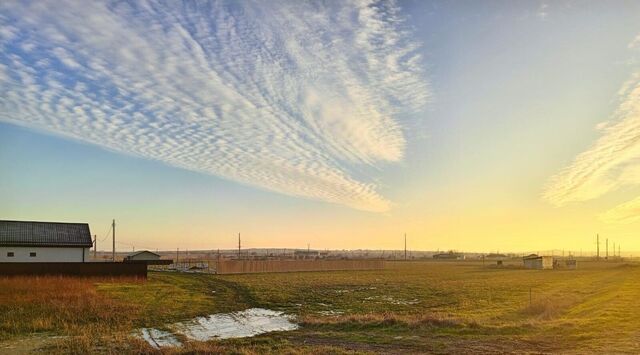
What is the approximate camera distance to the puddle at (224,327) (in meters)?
20.1

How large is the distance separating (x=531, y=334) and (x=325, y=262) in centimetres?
6416

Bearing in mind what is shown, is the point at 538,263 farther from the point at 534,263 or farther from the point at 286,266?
the point at 286,266

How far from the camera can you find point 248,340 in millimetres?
19125

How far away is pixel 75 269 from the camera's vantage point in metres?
37.6

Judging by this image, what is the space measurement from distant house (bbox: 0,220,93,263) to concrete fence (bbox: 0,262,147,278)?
10576mm

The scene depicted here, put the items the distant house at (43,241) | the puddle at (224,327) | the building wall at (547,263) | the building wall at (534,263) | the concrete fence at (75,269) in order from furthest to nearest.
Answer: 1. the building wall at (547,263)
2. the building wall at (534,263)
3. the distant house at (43,241)
4. the concrete fence at (75,269)
5. the puddle at (224,327)

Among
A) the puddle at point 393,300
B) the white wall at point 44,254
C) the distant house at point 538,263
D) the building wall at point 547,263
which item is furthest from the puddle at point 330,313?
the building wall at point 547,263

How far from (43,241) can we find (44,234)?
3.86 feet

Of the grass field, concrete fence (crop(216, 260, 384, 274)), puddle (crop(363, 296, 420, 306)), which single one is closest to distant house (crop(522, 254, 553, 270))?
concrete fence (crop(216, 260, 384, 274))

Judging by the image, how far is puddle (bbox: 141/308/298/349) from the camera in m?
20.1

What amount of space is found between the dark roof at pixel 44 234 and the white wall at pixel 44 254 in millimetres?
470

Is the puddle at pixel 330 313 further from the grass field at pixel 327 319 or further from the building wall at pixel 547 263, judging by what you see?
the building wall at pixel 547 263

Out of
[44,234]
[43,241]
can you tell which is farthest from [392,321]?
[44,234]

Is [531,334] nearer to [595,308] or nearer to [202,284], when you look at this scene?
[595,308]
